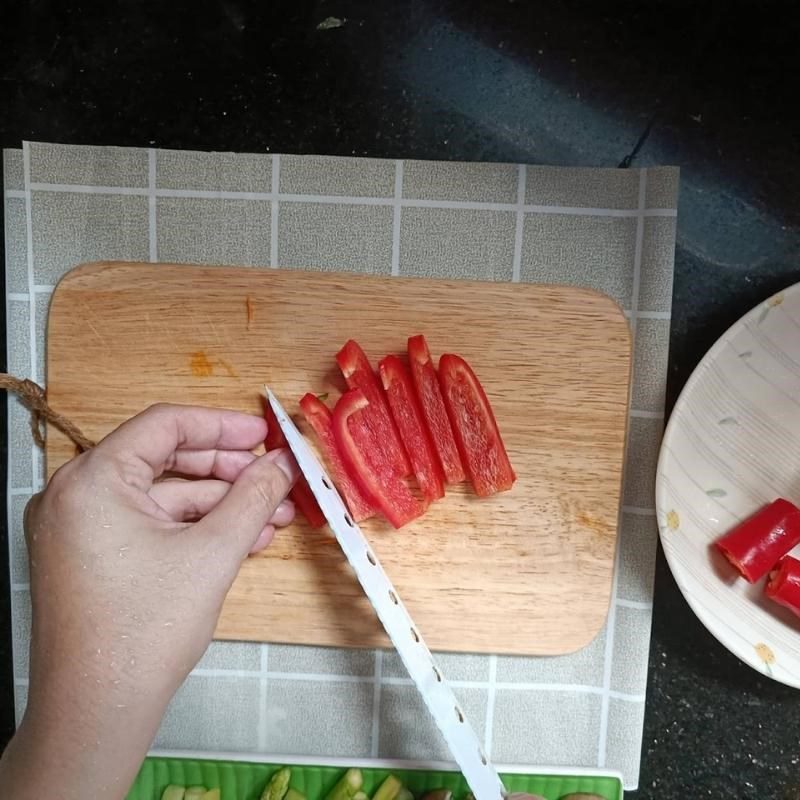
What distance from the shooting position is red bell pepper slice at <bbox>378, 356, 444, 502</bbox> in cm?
165

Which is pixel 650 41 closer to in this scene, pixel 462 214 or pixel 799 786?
pixel 462 214

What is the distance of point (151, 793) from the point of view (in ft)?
5.68

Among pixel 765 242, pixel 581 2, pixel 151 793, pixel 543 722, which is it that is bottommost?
pixel 151 793

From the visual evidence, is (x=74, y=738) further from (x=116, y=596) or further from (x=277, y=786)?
(x=277, y=786)

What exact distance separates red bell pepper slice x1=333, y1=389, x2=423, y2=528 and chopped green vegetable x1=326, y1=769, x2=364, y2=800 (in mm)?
534

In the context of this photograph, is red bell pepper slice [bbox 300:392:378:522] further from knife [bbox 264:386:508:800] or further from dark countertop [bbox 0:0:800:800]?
dark countertop [bbox 0:0:800:800]

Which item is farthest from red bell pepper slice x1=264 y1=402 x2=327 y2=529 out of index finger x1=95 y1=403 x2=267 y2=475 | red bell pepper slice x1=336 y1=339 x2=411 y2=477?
red bell pepper slice x1=336 y1=339 x2=411 y2=477

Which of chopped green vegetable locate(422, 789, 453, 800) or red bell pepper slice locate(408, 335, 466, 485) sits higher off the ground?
red bell pepper slice locate(408, 335, 466, 485)

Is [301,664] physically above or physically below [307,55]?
below

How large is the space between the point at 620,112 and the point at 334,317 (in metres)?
0.72

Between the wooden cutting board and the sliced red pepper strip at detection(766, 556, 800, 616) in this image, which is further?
the wooden cutting board

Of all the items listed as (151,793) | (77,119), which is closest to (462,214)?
(77,119)

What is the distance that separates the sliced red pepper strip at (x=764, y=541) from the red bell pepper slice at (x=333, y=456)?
0.71 meters

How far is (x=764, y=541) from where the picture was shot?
1.59m
